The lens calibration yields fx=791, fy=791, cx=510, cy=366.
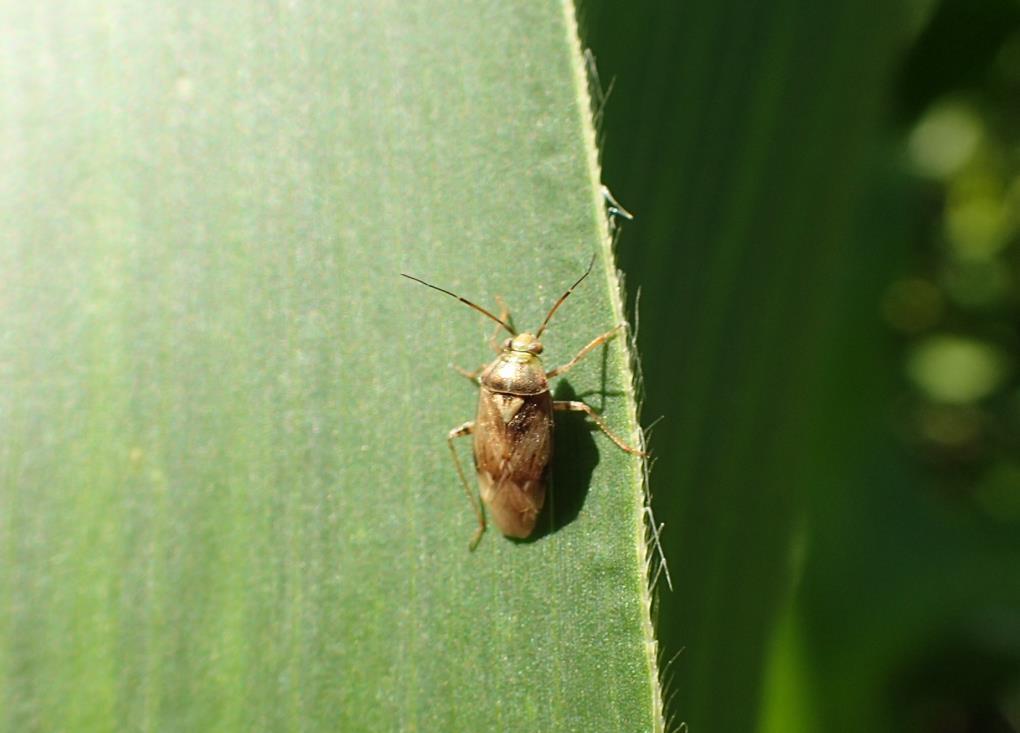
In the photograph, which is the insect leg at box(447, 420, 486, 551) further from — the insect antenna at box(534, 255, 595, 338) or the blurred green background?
the blurred green background

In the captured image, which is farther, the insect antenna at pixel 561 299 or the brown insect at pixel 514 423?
the brown insect at pixel 514 423

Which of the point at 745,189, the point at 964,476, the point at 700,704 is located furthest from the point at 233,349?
the point at 964,476

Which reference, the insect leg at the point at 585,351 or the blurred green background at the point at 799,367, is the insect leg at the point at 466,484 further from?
the blurred green background at the point at 799,367

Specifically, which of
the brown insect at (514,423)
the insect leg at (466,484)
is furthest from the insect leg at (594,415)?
the insect leg at (466,484)

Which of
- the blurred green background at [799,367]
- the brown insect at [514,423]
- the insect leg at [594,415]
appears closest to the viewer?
the insect leg at [594,415]

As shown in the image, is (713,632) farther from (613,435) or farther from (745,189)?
(745,189)

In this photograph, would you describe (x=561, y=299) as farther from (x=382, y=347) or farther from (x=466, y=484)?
(x=466, y=484)

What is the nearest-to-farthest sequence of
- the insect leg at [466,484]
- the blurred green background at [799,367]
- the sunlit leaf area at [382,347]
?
1. the sunlit leaf area at [382,347]
2. the insect leg at [466,484]
3. the blurred green background at [799,367]

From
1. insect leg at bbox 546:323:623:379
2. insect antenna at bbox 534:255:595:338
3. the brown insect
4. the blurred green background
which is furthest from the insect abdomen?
the blurred green background
